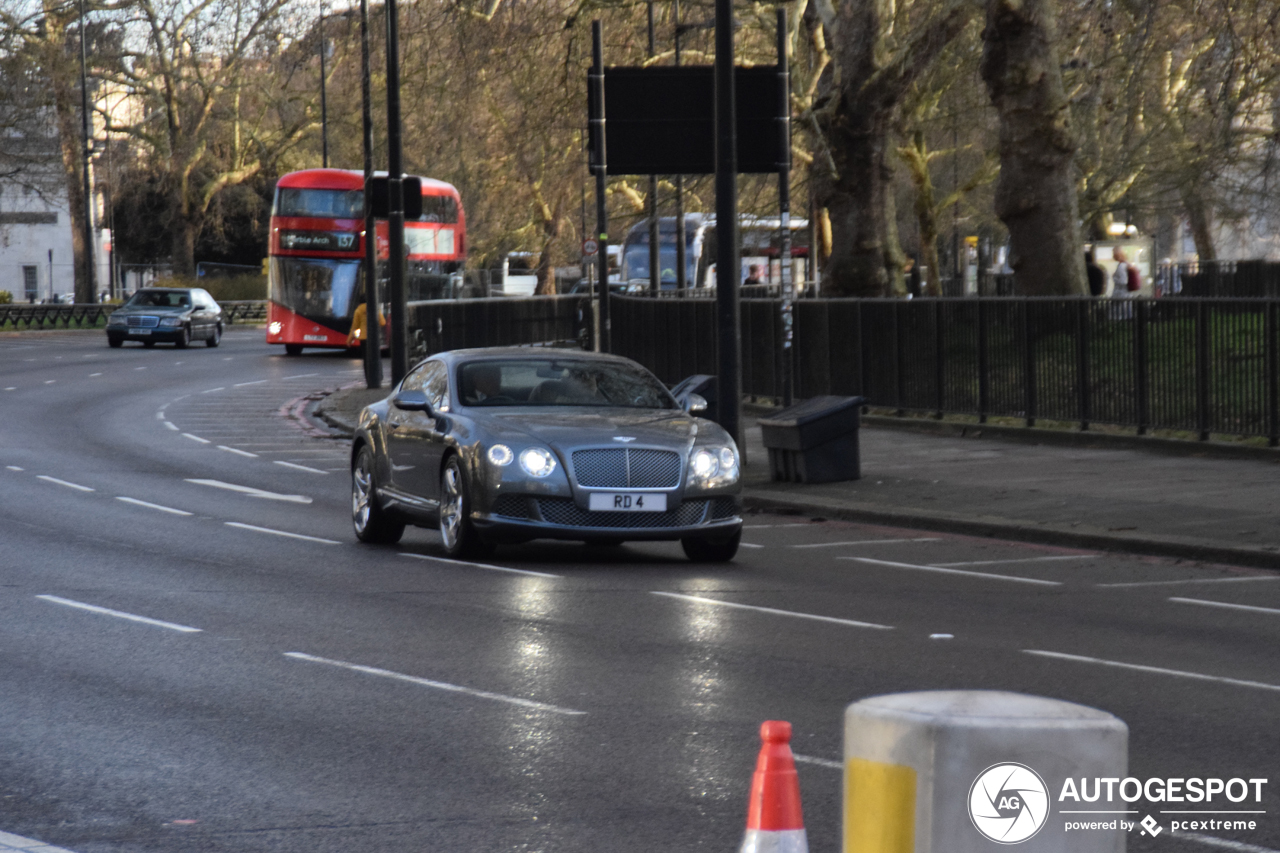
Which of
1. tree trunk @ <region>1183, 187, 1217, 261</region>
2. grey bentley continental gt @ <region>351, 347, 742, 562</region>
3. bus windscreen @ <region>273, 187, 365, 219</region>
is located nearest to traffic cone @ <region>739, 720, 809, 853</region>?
grey bentley continental gt @ <region>351, 347, 742, 562</region>

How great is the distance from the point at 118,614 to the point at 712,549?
414 cm

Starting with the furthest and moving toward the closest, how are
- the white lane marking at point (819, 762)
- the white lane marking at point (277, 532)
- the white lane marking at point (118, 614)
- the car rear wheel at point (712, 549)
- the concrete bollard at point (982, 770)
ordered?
the white lane marking at point (277, 532) → the car rear wheel at point (712, 549) → the white lane marking at point (118, 614) → the white lane marking at point (819, 762) → the concrete bollard at point (982, 770)

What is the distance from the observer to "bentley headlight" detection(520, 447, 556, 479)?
1221 centimetres

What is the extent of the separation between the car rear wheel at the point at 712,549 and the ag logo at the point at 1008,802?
30.3 feet

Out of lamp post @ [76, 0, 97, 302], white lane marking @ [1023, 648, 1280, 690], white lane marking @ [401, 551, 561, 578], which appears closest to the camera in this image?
white lane marking @ [1023, 648, 1280, 690]

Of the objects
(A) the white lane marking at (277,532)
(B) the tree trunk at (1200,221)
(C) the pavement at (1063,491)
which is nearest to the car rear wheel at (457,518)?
(A) the white lane marking at (277,532)

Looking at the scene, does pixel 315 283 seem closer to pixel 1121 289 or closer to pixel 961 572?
pixel 1121 289

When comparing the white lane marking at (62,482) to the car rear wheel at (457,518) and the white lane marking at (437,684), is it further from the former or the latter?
the white lane marking at (437,684)

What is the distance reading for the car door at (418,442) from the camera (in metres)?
13.2

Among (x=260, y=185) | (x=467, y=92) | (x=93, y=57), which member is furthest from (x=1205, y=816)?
(x=260, y=185)

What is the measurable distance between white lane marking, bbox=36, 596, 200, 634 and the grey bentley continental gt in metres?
2.71

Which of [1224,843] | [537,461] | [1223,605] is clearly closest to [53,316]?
[537,461]

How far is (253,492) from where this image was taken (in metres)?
17.5

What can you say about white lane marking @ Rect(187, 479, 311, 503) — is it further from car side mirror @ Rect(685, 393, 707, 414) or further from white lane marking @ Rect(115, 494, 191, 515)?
car side mirror @ Rect(685, 393, 707, 414)
